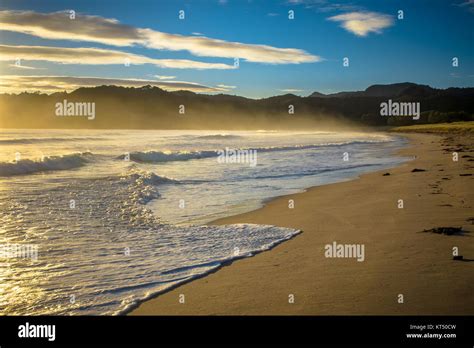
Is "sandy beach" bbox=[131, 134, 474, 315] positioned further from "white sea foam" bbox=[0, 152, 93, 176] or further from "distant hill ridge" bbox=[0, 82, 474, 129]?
"distant hill ridge" bbox=[0, 82, 474, 129]

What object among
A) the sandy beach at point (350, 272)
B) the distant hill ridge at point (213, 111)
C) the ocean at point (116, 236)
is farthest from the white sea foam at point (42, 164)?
the distant hill ridge at point (213, 111)

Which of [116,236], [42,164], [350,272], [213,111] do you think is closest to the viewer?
[350,272]

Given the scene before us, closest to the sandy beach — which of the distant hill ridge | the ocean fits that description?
the ocean

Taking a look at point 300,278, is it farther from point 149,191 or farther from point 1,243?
point 149,191

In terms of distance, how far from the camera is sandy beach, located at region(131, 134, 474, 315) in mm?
4504

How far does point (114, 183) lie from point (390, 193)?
921cm

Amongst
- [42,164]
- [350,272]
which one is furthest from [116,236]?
[42,164]

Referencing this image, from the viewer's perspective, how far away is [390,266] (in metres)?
5.62

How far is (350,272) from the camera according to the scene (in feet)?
18.0

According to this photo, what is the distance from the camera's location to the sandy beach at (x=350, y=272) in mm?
4504

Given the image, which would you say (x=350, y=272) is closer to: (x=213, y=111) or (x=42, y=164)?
(x=42, y=164)

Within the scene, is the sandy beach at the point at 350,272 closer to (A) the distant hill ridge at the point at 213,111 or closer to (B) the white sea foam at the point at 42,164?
(B) the white sea foam at the point at 42,164

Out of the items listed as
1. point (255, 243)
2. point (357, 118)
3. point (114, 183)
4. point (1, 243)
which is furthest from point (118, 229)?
point (357, 118)
